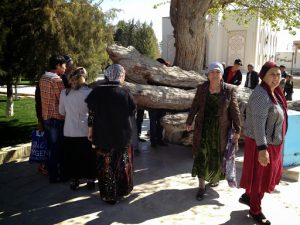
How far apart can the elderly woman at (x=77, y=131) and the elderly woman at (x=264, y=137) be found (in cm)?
200

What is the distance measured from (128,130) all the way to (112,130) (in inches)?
7.6

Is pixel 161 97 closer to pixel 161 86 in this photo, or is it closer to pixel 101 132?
pixel 161 86

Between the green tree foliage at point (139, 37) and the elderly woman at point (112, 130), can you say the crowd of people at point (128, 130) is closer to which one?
the elderly woman at point (112, 130)

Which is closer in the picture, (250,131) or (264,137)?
(264,137)

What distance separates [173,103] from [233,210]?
2.35 metres

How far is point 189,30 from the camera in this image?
7.95 meters

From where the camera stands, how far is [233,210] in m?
4.17

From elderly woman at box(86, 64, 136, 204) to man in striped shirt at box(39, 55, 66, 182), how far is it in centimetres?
90

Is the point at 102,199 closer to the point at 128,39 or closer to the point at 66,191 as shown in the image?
the point at 66,191

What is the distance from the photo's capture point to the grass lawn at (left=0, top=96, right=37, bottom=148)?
22.6 ft

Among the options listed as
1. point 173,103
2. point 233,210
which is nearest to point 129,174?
point 233,210

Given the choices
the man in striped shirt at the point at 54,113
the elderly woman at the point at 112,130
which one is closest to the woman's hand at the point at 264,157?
the elderly woman at the point at 112,130

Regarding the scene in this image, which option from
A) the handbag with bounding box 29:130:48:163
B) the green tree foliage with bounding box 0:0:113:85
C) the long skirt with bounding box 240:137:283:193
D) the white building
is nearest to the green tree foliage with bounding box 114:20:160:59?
the white building

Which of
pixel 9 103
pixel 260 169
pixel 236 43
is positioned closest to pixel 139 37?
pixel 236 43
